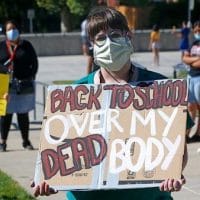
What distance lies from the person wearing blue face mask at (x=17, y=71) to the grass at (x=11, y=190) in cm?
204

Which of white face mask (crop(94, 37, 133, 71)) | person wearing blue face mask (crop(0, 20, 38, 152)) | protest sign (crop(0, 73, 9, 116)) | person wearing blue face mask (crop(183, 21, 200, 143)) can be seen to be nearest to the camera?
white face mask (crop(94, 37, 133, 71))

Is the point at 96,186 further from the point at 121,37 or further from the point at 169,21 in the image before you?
the point at 169,21

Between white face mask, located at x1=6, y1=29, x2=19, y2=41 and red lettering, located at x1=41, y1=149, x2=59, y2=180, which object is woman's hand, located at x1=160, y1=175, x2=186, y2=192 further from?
white face mask, located at x1=6, y1=29, x2=19, y2=41

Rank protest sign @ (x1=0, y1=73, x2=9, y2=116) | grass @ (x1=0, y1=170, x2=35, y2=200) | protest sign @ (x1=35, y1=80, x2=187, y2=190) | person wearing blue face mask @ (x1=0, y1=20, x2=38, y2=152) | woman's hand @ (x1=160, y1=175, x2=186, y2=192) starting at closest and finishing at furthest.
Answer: woman's hand @ (x1=160, y1=175, x2=186, y2=192)
protest sign @ (x1=35, y1=80, x2=187, y2=190)
grass @ (x1=0, y1=170, x2=35, y2=200)
protest sign @ (x1=0, y1=73, x2=9, y2=116)
person wearing blue face mask @ (x1=0, y1=20, x2=38, y2=152)

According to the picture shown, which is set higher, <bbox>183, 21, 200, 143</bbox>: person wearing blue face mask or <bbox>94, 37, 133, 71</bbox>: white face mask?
<bbox>94, 37, 133, 71</bbox>: white face mask

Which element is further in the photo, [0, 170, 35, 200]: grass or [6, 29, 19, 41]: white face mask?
[6, 29, 19, 41]: white face mask

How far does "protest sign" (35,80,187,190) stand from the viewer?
3531 mm

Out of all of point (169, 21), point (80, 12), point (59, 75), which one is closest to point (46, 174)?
point (59, 75)

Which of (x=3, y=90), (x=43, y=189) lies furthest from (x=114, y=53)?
(x=3, y=90)

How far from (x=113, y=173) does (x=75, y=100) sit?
0.40m

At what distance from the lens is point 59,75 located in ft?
75.9

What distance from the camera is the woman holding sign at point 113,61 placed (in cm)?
362

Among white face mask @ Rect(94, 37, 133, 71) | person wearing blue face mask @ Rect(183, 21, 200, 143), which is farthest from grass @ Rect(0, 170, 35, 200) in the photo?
white face mask @ Rect(94, 37, 133, 71)

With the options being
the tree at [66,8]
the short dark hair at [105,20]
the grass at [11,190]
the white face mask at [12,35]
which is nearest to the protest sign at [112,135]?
the short dark hair at [105,20]
